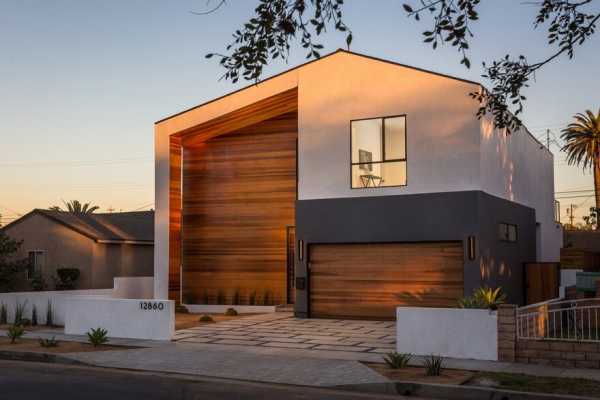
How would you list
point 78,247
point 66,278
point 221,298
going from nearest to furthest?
point 221,298 → point 66,278 → point 78,247

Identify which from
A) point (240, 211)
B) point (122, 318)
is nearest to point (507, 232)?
point (240, 211)

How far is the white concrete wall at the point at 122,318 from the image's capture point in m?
15.3

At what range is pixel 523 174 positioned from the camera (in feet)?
76.1

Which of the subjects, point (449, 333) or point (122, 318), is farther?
point (122, 318)

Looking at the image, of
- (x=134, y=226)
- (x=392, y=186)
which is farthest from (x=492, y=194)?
(x=134, y=226)

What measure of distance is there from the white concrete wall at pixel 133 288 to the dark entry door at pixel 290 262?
5.34m

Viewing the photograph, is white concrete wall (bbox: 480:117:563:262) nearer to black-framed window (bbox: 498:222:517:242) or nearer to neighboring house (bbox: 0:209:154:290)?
black-framed window (bbox: 498:222:517:242)

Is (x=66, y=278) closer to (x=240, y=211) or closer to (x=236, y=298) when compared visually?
(x=236, y=298)

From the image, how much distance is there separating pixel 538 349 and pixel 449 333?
1.58 meters

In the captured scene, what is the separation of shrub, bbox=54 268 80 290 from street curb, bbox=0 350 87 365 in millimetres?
15934

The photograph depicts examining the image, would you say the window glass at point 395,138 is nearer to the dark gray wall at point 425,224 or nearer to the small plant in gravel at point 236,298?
the dark gray wall at point 425,224

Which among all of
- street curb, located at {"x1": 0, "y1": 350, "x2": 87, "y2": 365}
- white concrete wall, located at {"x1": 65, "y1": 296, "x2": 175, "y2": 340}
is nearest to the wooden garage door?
white concrete wall, located at {"x1": 65, "y1": 296, "x2": 175, "y2": 340}

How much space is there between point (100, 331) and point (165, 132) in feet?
30.3

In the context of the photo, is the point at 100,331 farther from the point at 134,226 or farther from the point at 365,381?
the point at 134,226
